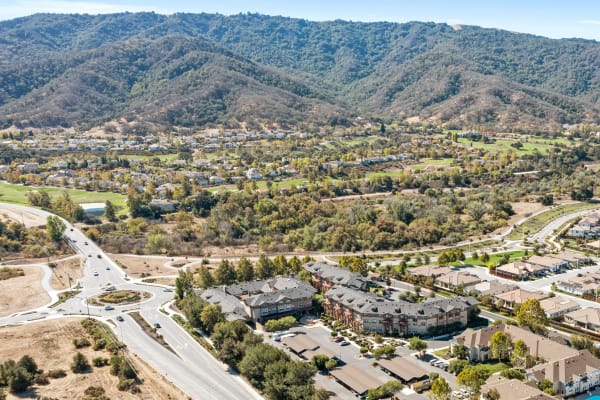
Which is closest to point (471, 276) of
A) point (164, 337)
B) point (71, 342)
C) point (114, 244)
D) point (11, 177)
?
point (164, 337)

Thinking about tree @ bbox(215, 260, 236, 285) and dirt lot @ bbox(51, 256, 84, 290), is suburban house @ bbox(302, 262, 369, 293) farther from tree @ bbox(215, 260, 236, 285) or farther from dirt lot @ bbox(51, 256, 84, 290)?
dirt lot @ bbox(51, 256, 84, 290)

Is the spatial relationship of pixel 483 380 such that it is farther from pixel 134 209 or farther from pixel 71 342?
pixel 134 209

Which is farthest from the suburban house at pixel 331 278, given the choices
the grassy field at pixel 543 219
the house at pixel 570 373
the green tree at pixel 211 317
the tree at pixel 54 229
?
the tree at pixel 54 229

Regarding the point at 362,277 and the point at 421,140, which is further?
the point at 421,140

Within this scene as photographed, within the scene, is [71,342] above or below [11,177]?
below

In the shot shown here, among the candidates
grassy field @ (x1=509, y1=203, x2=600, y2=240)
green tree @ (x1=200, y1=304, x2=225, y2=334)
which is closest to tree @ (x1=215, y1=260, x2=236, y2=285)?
green tree @ (x1=200, y1=304, x2=225, y2=334)

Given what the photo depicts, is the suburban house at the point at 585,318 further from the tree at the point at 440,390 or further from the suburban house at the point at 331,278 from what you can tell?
the tree at the point at 440,390
